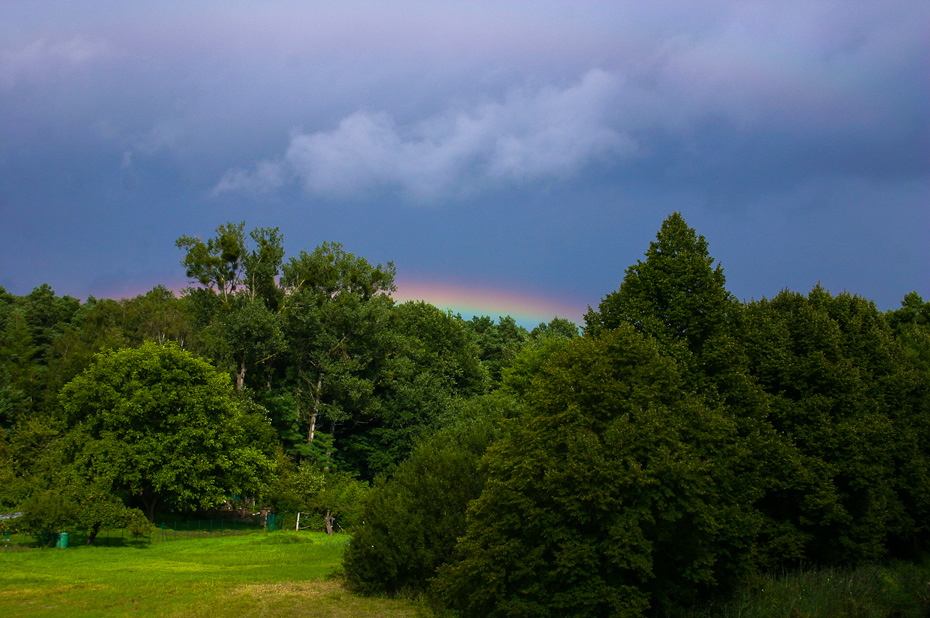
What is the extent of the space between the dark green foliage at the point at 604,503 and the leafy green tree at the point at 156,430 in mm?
29314

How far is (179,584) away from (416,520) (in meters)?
10.3

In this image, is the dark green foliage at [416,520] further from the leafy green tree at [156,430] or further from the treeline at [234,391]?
the leafy green tree at [156,430]

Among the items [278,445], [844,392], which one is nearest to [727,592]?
[844,392]

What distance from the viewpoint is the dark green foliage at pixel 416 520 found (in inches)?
991

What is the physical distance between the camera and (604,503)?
17.1 metres

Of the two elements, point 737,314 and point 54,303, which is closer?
point 737,314

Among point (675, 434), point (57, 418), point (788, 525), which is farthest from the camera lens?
point (57, 418)

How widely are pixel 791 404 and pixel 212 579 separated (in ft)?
86.7

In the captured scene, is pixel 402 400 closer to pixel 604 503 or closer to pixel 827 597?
pixel 827 597

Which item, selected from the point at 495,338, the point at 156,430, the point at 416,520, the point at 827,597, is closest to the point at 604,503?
the point at 416,520

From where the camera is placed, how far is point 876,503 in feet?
91.0

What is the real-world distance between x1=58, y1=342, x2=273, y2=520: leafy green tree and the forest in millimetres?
183

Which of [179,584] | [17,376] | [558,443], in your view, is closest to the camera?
[558,443]

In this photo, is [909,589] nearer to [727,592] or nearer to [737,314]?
[727,592]
